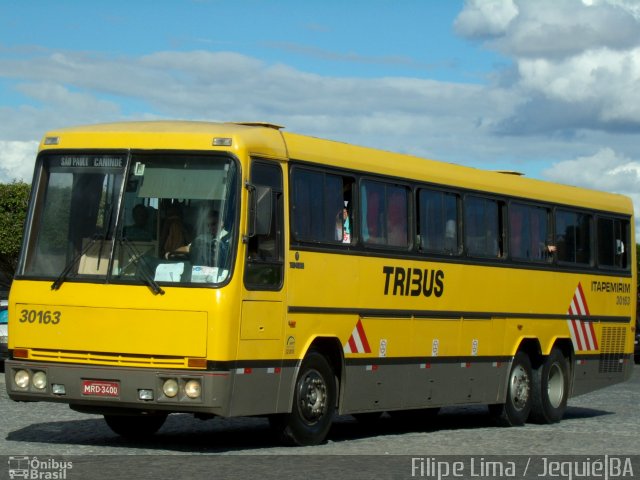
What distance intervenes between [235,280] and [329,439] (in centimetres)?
320

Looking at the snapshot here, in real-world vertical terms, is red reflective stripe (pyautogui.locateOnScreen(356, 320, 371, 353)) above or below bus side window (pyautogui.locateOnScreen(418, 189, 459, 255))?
below

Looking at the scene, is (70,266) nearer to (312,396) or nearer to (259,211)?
(259,211)

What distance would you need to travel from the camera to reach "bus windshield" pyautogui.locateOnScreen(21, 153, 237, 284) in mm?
13508

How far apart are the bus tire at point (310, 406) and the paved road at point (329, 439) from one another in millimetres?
170

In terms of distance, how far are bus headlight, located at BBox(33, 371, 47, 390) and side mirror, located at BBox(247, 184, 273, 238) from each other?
7.69 ft

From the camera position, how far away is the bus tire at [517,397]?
19219 mm

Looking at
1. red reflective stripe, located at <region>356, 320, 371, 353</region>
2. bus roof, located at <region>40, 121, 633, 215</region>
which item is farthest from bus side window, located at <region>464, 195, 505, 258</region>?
red reflective stripe, located at <region>356, 320, 371, 353</region>

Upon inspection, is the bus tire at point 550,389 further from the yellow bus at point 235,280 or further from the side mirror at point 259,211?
the side mirror at point 259,211

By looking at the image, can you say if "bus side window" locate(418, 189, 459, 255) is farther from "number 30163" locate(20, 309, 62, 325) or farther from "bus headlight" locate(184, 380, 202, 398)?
"number 30163" locate(20, 309, 62, 325)

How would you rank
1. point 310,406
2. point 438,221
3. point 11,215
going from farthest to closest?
point 11,215
point 438,221
point 310,406

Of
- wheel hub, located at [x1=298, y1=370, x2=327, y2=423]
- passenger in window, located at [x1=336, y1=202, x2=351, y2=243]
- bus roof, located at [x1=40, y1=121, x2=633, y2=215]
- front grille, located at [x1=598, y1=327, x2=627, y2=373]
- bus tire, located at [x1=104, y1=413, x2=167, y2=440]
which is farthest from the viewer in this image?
front grille, located at [x1=598, y1=327, x2=627, y2=373]

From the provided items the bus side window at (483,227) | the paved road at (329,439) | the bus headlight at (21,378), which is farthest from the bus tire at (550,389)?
the bus headlight at (21,378)

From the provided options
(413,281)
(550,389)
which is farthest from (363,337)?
(550,389)

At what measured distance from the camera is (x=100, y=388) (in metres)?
13.4
